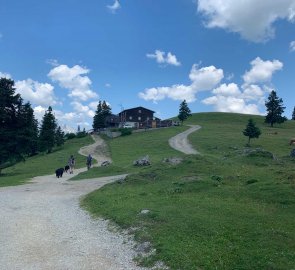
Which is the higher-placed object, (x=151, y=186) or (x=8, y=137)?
(x=8, y=137)

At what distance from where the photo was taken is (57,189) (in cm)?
3262

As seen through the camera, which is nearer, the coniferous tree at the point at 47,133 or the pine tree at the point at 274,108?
the coniferous tree at the point at 47,133

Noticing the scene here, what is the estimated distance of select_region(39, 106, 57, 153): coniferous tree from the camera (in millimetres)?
92562

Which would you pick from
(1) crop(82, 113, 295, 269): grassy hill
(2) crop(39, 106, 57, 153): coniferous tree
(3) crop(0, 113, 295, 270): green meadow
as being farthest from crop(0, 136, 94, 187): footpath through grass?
(1) crop(82, 113, 295, 269): grassy hill

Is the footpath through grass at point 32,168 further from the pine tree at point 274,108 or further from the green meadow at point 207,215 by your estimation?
the pine tree at point 274,108

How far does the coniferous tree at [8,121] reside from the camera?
54.1 meters

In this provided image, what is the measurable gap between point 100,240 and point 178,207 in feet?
16.1

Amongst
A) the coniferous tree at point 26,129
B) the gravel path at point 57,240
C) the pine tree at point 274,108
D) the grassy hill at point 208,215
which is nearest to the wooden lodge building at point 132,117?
the pine tree at point 274,108

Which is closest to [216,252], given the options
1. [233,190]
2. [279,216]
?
[279,216]

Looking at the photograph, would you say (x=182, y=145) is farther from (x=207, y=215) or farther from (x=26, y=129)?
(x=207, y=215)

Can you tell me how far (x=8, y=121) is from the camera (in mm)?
56531

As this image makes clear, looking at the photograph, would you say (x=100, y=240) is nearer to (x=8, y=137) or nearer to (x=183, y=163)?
(x=183, y=163)

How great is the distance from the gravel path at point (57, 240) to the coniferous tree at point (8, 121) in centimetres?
3072

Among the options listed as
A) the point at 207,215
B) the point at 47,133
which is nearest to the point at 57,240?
the point at 207,215
